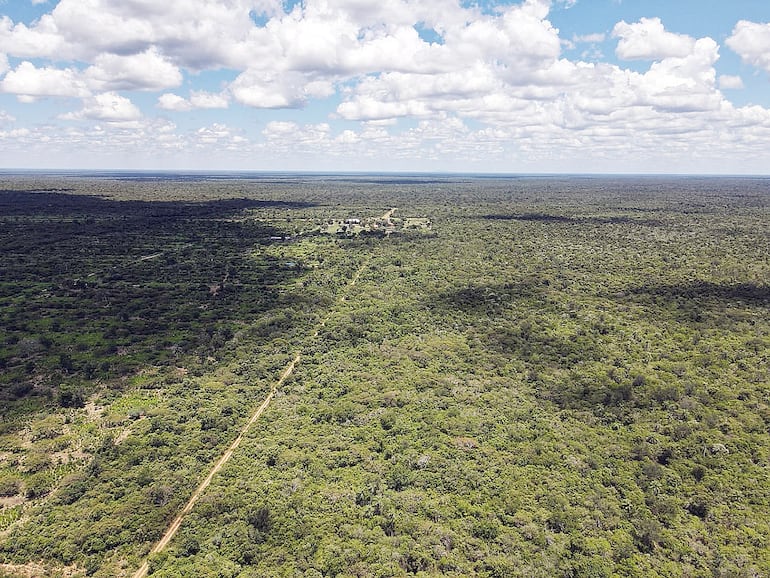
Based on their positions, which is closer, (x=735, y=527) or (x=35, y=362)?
(x=735, y=527)

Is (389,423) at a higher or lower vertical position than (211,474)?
higher

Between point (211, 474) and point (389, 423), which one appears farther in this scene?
point (389, 423)

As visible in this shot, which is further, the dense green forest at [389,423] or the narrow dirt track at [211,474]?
the dense green forest at [389,423]

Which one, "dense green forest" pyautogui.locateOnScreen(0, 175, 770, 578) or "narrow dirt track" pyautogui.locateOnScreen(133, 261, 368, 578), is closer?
"narrow dirt track" pyautogui.locateOnScreen(133, 261, 368, 578)

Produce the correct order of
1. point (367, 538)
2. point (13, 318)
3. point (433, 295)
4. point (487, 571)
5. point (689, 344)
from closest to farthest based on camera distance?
point (487, 571), point (367, 538), point (689, 344), point (13, 318), point (433, 295)

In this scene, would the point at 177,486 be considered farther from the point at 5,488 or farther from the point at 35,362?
the point at 35,362

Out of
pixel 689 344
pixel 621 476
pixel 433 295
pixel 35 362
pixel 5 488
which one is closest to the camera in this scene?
pixel 5 488

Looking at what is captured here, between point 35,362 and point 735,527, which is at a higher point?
point 35,362

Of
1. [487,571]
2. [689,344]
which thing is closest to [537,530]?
[487,571]
